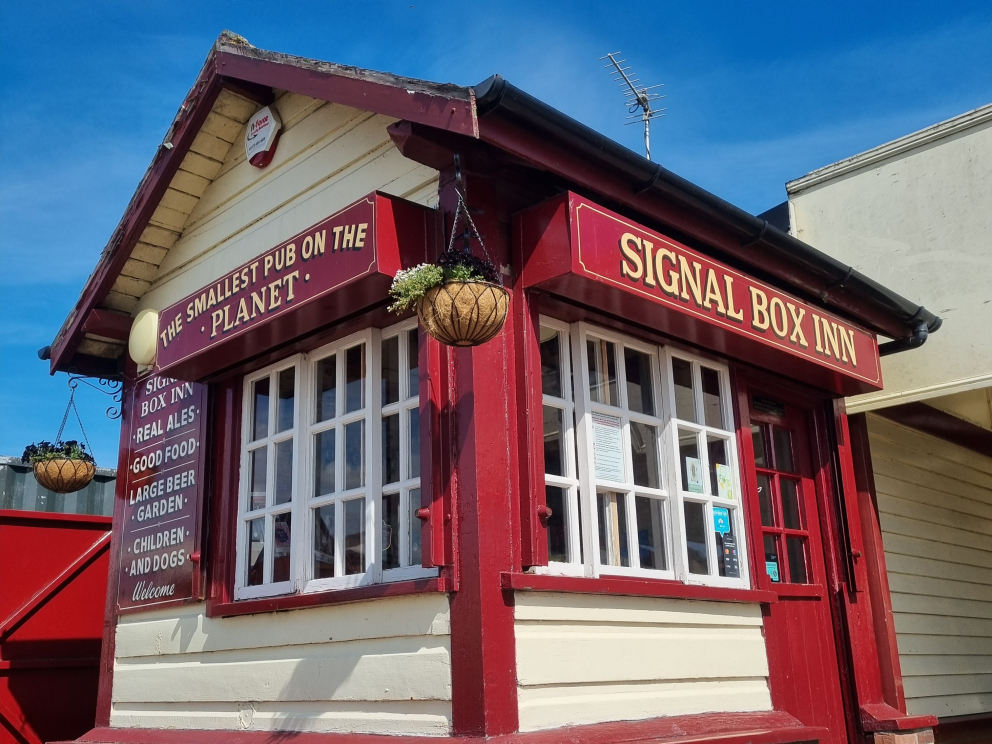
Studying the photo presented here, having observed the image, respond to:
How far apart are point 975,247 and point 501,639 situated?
5176 mm

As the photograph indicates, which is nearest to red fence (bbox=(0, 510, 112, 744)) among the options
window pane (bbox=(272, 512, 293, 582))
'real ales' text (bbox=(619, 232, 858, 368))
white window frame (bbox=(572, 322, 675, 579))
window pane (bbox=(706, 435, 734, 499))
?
window pane (bbox=(272, 512, 293, 582))

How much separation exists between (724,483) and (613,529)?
105 centimetres

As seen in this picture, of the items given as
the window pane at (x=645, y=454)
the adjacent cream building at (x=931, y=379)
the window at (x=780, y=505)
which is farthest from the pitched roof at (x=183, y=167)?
the adjacent cream building at (x=931, y=379)

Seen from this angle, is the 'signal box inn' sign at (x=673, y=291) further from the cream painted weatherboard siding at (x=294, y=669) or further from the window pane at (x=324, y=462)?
the cream painted weatherboard siding at (x=294, y=669)

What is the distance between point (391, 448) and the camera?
4852 mm

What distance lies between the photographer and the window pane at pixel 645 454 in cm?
518

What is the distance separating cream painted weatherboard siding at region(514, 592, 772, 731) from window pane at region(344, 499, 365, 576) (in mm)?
1016

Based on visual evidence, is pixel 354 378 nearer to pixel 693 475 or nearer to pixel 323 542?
pixel 323 542

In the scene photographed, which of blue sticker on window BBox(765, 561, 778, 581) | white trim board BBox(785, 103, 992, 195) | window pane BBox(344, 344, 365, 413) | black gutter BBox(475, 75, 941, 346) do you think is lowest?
blue sticker on window BBox(765, 561, 778, 581)

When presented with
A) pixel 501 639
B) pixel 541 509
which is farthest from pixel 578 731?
pixel 541 509

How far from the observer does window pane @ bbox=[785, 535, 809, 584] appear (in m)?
6.30

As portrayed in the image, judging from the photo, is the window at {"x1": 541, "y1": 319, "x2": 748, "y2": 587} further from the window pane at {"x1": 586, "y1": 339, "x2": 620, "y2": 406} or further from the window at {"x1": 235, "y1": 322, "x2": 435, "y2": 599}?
the window at {"x1": 235, "y1": 322, "x2": 435, "y2": 599}

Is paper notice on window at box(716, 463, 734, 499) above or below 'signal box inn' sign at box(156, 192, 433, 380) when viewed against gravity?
below

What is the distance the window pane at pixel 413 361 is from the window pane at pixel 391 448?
153mm
